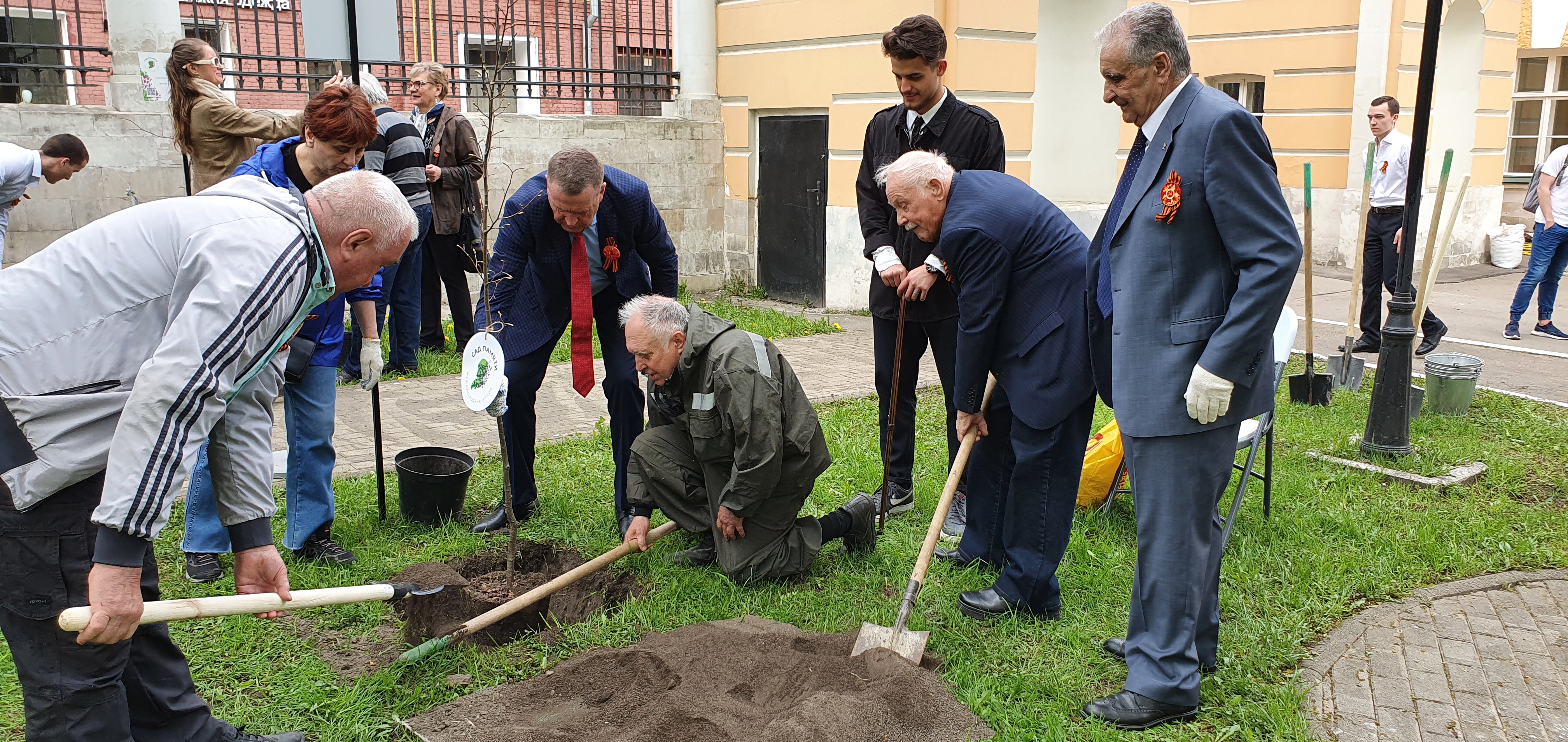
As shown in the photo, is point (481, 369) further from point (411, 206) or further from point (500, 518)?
point (411, 206)

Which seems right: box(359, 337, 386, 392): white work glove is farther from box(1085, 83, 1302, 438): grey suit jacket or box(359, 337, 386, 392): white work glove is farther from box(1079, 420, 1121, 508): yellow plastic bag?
box(1079, 420, 1121, 508): yellow plastic bag

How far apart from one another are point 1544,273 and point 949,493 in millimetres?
8808

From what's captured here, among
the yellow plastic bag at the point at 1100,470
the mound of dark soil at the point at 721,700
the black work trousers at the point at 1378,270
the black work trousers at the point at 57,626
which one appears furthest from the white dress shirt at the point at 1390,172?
the black work trousers at the point at 57,626

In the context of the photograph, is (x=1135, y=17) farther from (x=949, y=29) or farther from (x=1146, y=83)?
(x=949, y=29)

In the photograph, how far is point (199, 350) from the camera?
2230mm

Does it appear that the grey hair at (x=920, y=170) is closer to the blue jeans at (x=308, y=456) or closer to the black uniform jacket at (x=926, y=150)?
the black uniform jacket at (x=926, y=150)

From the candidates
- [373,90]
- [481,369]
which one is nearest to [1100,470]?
[481,369]

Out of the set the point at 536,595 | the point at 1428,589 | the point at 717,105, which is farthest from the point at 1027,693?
the point at 717,105

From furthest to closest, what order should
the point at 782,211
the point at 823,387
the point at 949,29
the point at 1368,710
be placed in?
the point at 782,211 → the point at 949,29 → the point at 823,387 → the point at 1368,710

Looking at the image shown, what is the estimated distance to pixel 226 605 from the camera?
8.32ft

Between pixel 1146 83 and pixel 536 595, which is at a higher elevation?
pixel 1146 83

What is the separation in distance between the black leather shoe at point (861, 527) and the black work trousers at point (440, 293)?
4.25 metres

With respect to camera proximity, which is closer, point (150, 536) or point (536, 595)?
point (150, 536)

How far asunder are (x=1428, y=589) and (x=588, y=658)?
3294mm
